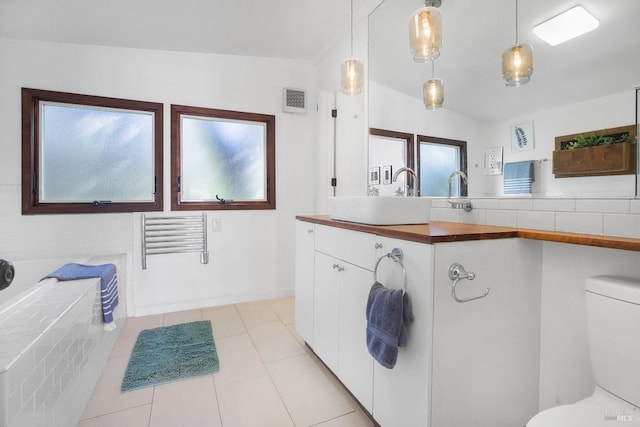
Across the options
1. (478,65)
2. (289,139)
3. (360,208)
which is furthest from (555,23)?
(289,139)

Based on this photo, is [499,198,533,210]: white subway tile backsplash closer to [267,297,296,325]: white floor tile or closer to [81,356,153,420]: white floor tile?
[267,297,296,325]: white floor tile

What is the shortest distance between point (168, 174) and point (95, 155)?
1.94 ft

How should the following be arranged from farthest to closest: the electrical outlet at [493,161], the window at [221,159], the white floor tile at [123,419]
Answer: the window at [221,159]
the electrical outlet at [493,161]
the white floor tile at [123,419]

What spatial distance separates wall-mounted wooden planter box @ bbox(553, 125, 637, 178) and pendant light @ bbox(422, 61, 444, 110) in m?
0.73

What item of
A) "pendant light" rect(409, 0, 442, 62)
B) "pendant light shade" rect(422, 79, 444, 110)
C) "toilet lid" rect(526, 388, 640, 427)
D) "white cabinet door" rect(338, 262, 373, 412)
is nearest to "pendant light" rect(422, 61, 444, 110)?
"pendant light shade" rect(422, 79, 444, 110)

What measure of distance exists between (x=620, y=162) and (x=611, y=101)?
234 millimetres

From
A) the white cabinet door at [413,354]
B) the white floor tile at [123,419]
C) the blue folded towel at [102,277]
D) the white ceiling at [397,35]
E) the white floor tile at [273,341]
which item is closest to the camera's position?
the white cabinet door at [413,354]

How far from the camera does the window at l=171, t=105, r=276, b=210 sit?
2785 millimetres

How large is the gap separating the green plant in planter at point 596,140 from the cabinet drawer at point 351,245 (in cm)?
86

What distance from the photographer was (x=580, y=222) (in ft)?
3.95

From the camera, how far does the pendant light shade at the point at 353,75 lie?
215cm

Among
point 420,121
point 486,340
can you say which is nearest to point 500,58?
point 420,121

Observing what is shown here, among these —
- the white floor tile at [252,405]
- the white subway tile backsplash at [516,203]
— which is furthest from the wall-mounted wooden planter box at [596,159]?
the white floor tile at [252,405]

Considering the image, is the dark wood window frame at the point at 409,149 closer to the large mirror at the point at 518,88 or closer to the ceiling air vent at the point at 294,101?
the large mirror at the point at 518,88
